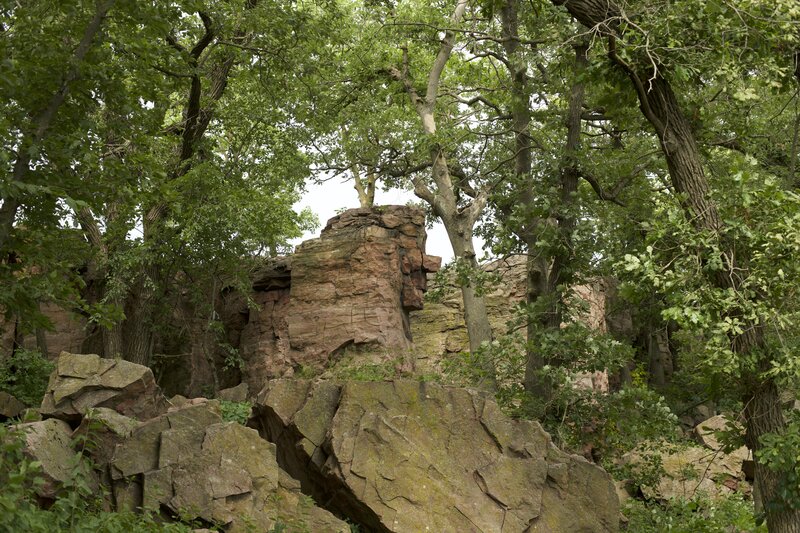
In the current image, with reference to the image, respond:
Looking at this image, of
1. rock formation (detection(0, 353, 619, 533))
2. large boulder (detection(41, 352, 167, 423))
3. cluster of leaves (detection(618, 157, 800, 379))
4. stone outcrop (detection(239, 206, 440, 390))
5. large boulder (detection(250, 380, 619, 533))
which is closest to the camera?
cluster of leaves (detection(618, 157, 800, 379))

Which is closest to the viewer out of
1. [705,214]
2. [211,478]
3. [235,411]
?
[705,214]

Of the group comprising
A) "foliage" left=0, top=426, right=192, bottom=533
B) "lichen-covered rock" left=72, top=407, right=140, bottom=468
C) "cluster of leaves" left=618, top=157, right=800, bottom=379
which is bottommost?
"foliage" left=0, top=426, right=192, bottom=533

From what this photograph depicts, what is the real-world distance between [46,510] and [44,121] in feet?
14.8

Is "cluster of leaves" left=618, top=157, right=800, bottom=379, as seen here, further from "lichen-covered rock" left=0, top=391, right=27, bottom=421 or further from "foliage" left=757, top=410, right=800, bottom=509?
"lichen-covered rock" left=0, top=391, right=27, bottom=421

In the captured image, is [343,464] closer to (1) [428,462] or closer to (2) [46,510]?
(1) [428,462]

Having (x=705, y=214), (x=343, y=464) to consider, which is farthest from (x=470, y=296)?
(x=705, y=214)

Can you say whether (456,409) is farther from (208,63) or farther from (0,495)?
(208,63)

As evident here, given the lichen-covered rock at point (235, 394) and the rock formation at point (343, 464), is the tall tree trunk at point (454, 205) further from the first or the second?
the rock formation at point (343, 464)

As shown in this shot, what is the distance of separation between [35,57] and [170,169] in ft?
37.8

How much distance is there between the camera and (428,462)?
12.5 meters

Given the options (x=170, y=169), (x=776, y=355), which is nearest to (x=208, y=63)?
(x=170, y=169)

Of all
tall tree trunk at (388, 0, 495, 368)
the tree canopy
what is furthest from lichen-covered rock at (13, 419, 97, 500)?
tall tree trunk at (388, 0, 495, 368)

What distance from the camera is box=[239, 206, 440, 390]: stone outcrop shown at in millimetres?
23344

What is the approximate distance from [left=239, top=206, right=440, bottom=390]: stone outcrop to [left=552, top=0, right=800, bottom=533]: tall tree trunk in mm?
12757
